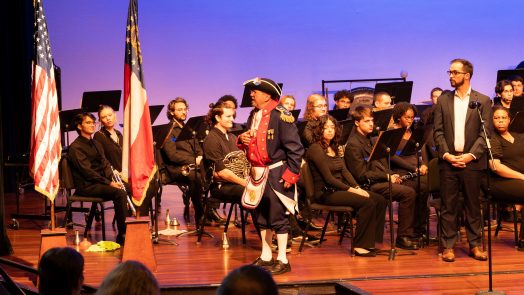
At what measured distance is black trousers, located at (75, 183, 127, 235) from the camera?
8.34m

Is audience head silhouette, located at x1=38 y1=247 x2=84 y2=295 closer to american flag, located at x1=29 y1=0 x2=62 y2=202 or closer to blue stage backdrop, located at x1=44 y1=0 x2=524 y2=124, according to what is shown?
american flag, located at x1=29 y1=0 x2=62 y2=202

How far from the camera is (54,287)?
3695 millimetres

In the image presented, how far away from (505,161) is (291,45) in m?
5.69

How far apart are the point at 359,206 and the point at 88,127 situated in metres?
2.91

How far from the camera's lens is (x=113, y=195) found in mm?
8359

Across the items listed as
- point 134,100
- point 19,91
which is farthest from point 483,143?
point 19,91

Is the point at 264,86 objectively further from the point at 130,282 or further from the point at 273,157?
the point at 130,282

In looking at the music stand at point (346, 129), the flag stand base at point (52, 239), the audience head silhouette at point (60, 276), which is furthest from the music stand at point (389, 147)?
the audience head silhouette at point (60, 276)

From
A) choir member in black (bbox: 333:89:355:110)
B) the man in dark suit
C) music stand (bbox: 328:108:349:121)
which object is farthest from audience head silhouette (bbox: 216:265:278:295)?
choir member in black (bbox: 333:89:355:110)

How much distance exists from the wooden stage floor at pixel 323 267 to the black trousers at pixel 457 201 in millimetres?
216

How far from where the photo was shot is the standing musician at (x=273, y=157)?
6945 millimetres

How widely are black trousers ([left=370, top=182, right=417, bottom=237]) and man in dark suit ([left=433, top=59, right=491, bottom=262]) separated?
0.51 metres

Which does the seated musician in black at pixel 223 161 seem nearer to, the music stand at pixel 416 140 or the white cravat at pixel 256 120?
the white cravat at pixel 256 120

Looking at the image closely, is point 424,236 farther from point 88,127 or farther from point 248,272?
point 248,272
